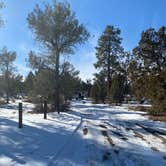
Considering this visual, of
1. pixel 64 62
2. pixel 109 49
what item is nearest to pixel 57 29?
pixel 64 62

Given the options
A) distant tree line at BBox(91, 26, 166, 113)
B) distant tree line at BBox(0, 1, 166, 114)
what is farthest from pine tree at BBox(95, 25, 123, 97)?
distant tree line at BBox(0, 1, 166, 114)

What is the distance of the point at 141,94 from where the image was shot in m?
36.4

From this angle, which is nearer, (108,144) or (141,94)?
(108,144)

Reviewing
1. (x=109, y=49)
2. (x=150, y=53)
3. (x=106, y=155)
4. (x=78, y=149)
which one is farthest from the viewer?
(x=109, y=49)

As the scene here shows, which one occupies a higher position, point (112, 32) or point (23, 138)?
point (112, 32)

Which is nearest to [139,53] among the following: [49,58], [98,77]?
[49,58]

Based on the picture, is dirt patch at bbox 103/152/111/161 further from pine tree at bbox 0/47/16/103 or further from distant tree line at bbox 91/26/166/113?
pine tree at bbox 0/47/16/103

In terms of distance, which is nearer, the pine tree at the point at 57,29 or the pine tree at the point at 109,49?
the pine tree at the point at 57,29

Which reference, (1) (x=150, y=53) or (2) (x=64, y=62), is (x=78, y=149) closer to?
(2) (x=64, y=62)

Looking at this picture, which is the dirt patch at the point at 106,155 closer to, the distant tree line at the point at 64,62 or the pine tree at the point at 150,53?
the distant tree line at the point at 64,62

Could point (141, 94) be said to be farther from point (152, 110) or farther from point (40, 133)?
point (40, 133)

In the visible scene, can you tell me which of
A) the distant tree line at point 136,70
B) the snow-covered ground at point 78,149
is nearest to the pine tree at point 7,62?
the distant tree line at point 136,70

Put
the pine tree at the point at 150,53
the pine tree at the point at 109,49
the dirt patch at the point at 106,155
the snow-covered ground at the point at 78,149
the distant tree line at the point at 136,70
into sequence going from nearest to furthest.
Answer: the snow-covered ground at the point at 78,149 → the dirt patch at the point at 106,155 → the distant tree line at the point at 136,70 → the pine tree at the point at 150,53 → the pine tree at the point at 109,49

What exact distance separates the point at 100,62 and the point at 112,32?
20.1 ft
